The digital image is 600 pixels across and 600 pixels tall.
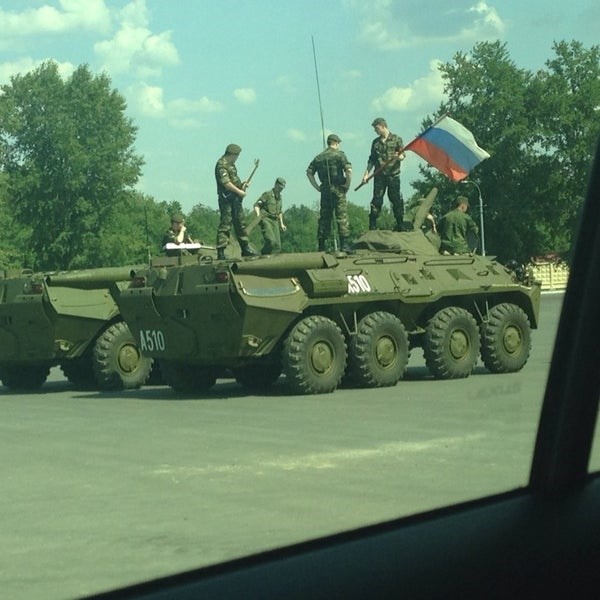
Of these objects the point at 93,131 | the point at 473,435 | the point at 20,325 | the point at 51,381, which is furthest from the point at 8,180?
the point at 51,381

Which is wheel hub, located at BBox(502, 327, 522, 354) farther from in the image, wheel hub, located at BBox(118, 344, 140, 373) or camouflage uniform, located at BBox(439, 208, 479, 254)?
wheel hub, located at BBox(118, 344, 140, 373)

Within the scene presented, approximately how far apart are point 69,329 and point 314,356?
131 inches

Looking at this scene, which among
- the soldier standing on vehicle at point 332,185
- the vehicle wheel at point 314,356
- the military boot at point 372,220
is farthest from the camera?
the military boot at point 372,220

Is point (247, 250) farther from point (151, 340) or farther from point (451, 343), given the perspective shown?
point (451, 343)

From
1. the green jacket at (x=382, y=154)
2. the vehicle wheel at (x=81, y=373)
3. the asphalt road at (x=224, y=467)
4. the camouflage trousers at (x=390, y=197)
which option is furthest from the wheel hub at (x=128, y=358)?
the green jacket at (x=382, y=154)

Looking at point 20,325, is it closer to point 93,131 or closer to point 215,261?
point 215,261

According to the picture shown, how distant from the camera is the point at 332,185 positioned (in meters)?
6.25

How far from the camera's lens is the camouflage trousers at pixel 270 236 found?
10292mm

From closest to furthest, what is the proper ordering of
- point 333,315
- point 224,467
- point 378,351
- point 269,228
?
point 224,467 → point 269,228 → point 378,351 → point 333,315

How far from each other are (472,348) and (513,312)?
86 centimetres

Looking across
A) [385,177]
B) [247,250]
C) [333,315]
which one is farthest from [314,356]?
[385,177]

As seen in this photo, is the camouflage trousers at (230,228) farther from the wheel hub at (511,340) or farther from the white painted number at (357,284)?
the wheel hub at (511,340)

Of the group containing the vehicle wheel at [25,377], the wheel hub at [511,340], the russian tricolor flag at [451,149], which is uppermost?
the russian tricolor flag at [451,149]

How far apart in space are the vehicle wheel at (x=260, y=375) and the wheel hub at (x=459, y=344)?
1.71 m
